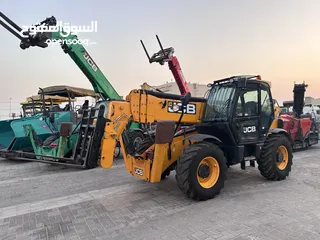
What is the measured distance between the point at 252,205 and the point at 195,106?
88.5 inches

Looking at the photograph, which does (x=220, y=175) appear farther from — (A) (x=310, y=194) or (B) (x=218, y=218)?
(A) (x=310, y=194)

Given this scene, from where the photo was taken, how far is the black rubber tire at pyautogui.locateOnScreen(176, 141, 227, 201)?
14.6 feet

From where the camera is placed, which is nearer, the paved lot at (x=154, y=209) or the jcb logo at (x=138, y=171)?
the paved lot at (x=154, y=209)

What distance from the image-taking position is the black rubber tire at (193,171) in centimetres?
445

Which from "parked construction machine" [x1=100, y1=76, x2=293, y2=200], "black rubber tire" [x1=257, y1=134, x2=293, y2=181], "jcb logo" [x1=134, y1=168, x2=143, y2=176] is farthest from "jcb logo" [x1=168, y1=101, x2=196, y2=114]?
"black rubber tire" [x1=257, y1=134, x2=293, y2=181]

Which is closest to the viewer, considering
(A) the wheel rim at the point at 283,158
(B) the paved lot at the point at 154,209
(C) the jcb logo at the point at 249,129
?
(B) the paved lot at the point at 154,209

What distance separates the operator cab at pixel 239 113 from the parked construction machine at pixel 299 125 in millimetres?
4327

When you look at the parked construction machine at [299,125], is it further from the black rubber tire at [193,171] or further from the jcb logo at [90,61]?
the jcb logo at [90,61]

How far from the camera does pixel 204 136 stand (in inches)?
196

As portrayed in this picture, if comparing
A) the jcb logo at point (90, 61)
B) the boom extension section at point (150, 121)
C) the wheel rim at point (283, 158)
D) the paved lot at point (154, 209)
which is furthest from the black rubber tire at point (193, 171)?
the jcb logo at point (90, 61)

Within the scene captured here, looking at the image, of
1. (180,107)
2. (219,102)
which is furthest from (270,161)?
(180,107)

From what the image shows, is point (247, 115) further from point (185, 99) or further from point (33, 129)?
point (33, 129)

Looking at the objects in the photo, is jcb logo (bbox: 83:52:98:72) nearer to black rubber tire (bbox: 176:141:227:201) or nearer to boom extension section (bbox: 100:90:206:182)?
boom extension section (bbox: 100:90:206:182)

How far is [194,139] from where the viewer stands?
4883 mm
